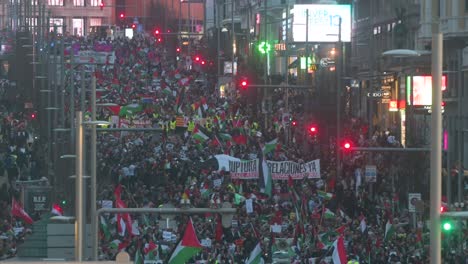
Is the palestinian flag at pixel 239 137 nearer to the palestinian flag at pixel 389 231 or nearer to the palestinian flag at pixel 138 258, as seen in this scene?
the palestinian flag at pixel 389 231

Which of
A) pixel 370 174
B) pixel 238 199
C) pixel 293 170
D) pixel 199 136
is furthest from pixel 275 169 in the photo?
pixel 199 136

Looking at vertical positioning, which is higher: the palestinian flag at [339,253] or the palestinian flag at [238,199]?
the palestinian flag at [238,199]

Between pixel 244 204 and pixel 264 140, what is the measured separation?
578 inches

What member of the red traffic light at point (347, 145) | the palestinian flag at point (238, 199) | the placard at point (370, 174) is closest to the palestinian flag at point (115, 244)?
the palestinian flag at point (238, 199)

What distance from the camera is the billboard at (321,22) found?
250ft

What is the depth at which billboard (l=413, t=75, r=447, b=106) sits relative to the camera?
1833 inches

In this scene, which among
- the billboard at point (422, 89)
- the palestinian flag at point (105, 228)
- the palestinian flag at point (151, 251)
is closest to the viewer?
the palestinian flag at point (151, 251)

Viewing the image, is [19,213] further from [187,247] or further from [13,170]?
[13,170]

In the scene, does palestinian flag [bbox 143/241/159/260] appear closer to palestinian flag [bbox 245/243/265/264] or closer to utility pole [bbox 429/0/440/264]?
palestinian flag [bbox 245/243/265/264]

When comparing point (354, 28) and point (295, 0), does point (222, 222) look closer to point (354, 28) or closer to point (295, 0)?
point (354, 28)

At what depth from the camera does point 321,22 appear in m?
77.4

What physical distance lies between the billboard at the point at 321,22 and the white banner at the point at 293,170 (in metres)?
44.3

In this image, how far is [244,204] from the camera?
28.5 metres

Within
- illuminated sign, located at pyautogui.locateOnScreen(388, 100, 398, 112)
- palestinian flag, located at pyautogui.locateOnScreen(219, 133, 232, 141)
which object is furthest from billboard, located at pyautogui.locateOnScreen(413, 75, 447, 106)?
palestinian flag, located at pyautogui.locateOnScreen(219, 133, 232, 141)
